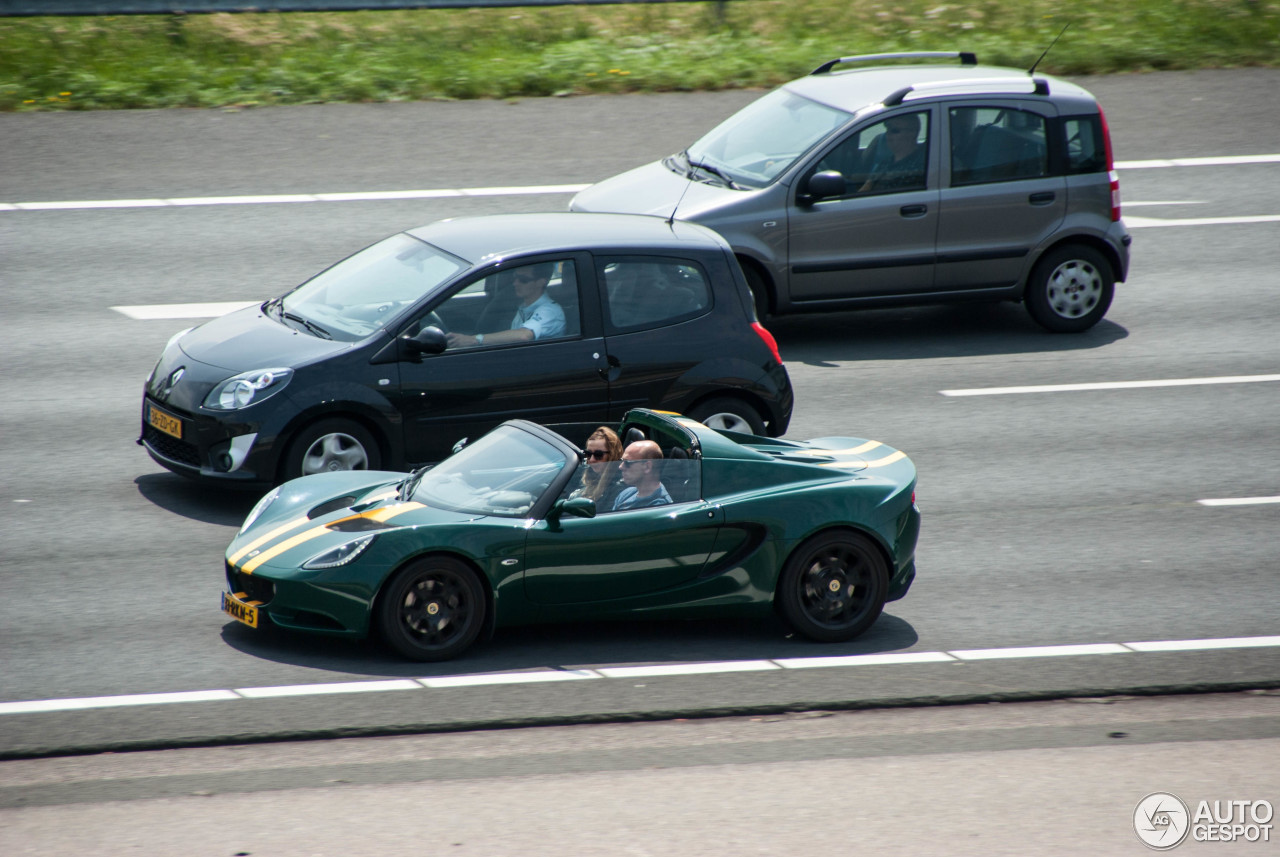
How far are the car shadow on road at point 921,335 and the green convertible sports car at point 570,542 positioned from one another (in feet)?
16.1

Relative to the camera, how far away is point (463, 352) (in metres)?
9.87

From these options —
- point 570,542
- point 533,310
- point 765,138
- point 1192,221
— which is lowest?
point 570,542

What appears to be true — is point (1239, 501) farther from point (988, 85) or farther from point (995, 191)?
point (988, 85)

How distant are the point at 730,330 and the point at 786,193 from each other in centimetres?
317

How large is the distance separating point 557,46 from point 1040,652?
13745 millimetres

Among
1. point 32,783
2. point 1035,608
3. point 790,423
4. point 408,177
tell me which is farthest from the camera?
point 408,177

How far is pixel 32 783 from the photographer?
21.5 ft

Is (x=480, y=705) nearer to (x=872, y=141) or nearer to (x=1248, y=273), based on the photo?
(x=872, y=141)

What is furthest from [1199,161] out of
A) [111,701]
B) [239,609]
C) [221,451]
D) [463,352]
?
[111,701]

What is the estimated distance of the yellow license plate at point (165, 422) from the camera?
9617 millimetres

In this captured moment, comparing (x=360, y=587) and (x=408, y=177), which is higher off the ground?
(x=408, y=177)

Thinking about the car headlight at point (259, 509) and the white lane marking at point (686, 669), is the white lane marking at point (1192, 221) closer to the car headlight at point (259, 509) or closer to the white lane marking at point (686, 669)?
the white lane marking at point (686, 669)

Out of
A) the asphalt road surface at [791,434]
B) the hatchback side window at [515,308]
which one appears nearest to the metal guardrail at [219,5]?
the asphalt road surface at [791,434]

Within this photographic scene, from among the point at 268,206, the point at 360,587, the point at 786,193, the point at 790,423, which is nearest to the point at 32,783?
the point at 360,587
